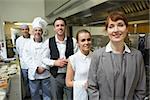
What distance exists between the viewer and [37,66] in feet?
8.34

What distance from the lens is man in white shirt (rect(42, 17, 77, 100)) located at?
1910 millimetres

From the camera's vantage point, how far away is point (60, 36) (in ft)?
6.43

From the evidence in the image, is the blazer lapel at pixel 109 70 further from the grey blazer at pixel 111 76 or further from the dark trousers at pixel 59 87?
the dark trousers at pixel 59 87

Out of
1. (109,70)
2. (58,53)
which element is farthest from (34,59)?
(109,70)

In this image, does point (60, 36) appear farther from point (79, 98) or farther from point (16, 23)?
point (16, 23)

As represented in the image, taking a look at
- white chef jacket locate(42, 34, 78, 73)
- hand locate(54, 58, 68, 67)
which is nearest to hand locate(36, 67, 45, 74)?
white chef jacket locate(42, 34, 78, 73)

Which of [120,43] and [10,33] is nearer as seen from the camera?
[120,43]

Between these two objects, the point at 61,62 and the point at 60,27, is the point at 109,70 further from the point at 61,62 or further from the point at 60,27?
the point at 60,27

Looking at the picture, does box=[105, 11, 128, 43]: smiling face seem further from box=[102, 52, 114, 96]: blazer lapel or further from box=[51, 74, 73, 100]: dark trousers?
box=[51, 74, 73, 100]: dark trousers

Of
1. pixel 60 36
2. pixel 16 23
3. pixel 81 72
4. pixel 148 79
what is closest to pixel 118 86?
pixel 148 79

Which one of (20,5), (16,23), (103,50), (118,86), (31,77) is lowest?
(31,77)

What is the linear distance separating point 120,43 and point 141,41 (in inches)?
7.5

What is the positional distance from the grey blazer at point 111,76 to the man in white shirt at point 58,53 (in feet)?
2.34

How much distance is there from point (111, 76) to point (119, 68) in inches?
2.4
